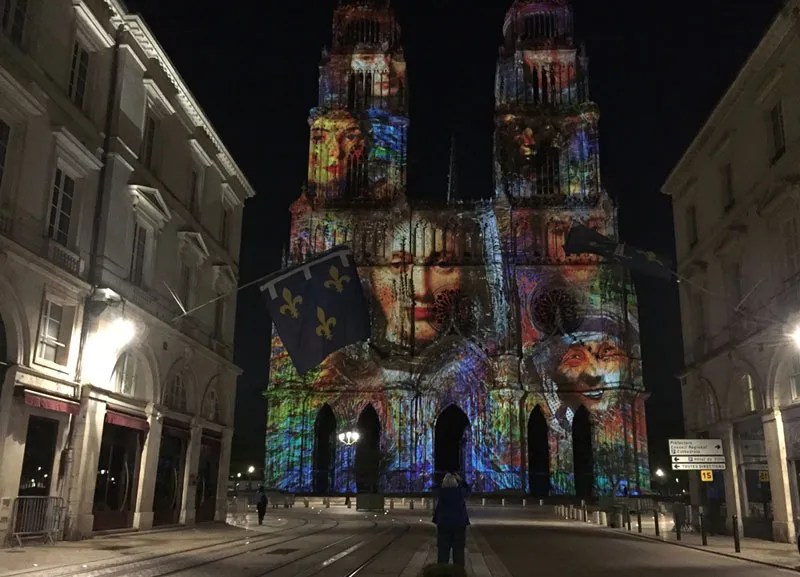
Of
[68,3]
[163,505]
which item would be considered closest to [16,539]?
[163,505]

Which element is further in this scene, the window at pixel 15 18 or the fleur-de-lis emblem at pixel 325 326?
the fleur-de-lis emblem at pixel 325 326

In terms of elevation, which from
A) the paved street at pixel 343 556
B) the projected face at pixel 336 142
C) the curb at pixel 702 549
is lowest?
the paved street at pixel 343 556

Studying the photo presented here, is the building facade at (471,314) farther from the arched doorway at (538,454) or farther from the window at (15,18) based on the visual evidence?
the window at (15,18)

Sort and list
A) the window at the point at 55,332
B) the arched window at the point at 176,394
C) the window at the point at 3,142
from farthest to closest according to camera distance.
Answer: the arched window at the point at 176,394
the window at the point at 55,332
the window at the point at 3,142

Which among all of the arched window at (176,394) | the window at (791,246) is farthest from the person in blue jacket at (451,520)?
the arched window at (176,394)

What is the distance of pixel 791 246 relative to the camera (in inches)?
774

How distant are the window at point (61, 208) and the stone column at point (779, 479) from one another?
18956 millimetres

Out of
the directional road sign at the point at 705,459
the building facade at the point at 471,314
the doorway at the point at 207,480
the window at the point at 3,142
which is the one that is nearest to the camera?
the window at the point at 3,142

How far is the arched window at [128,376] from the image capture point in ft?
66.9

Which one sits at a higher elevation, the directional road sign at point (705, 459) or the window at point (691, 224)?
the window at point (691, 224)

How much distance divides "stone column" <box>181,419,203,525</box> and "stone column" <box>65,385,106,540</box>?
601cm

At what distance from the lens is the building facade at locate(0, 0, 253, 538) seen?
15750 mm

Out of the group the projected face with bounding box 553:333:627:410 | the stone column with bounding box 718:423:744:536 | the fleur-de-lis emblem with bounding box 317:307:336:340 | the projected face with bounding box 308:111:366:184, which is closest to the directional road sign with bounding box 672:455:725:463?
the stone column with bounding box 718:423:744:536

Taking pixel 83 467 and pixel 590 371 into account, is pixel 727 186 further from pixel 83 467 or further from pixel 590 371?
pixel 590 371
